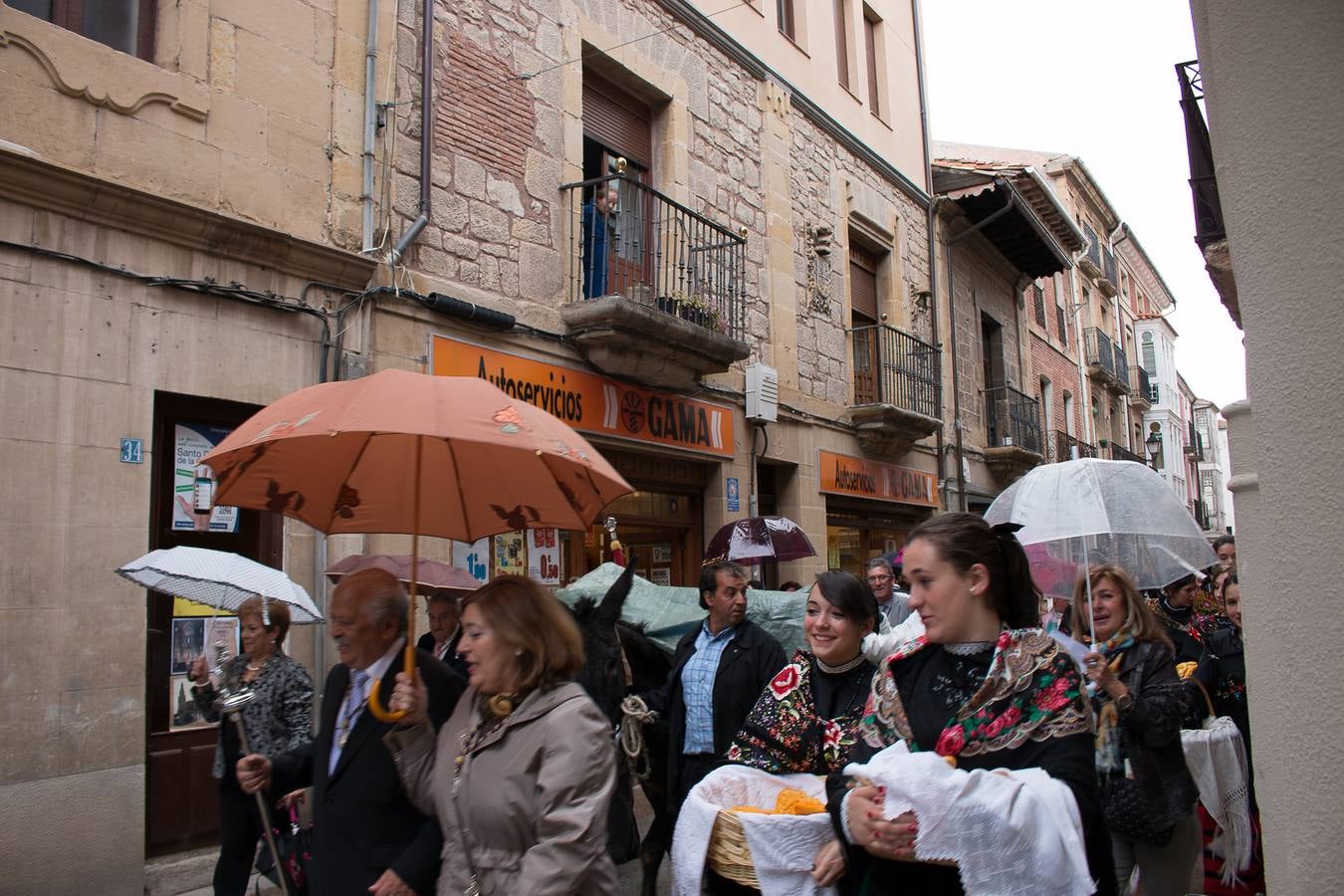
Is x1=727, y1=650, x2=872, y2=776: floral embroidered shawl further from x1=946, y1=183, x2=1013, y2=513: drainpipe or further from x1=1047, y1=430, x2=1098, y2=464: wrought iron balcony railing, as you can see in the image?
x1=1047, y1=430, x2=1098, y2=464: wrought iron balcony railing

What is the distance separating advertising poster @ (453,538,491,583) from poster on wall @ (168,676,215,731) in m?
2.05

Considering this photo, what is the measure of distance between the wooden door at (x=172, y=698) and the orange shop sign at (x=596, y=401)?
1777 millimetres

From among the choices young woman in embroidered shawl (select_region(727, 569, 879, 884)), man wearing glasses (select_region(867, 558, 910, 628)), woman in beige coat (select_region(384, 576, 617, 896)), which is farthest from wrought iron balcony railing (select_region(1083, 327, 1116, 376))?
woman in beige coat (select_region(384, 576, 617, 896))

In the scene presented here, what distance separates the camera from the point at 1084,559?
416cm

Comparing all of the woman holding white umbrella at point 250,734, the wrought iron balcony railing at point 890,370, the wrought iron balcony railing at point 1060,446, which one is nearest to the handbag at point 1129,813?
the woman holding white umbrella at point 250,734

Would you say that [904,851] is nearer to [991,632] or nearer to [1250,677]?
[991,632]

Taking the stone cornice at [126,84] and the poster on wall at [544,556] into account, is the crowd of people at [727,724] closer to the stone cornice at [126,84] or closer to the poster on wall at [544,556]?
the stone cornice at [126,84]

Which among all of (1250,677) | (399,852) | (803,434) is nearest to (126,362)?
(399,852)

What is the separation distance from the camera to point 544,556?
27.7 feet

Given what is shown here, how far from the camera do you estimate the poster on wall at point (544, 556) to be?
27.2 feet

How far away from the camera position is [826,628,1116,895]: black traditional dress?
2.03 meters

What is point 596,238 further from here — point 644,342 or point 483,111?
point 483,111

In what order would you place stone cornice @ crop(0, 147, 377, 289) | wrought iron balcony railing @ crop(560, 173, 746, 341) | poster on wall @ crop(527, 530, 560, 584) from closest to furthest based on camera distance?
stone cornice @ crop(0, 147, 377, 289) < poster on wall @ crop(527, 530, 560, 584) < wrought iron balcony railing @ crop(560, 173, 746, 341)

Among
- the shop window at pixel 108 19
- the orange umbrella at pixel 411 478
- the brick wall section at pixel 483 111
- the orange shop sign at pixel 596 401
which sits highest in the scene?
the brick wall section at pixel 483 111
